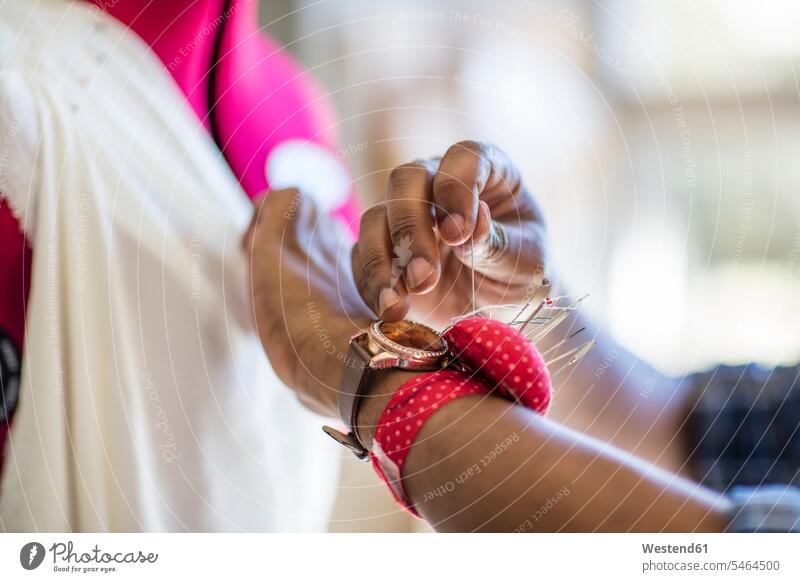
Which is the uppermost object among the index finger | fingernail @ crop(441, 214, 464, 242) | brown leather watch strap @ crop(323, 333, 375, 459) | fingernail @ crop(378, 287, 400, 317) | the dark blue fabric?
the index finger

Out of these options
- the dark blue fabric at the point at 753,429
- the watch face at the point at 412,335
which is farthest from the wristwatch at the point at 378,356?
the dark blue fabric at the point at 753,429

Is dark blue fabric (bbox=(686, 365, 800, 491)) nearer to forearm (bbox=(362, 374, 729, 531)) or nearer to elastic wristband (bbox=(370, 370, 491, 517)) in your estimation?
forearm (bbox=(362, 374, 729, 531))

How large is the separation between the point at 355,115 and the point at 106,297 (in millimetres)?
195

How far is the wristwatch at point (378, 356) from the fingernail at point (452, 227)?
5 cm

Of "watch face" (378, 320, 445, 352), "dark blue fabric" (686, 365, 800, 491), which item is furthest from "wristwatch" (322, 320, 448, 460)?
"dark blue fabric" (686, 365, 800, 491)

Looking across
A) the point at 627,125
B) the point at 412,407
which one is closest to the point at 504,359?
the point at 412,407

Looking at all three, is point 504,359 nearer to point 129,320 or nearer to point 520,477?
point 520,477

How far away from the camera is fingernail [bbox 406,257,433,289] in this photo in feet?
1.30

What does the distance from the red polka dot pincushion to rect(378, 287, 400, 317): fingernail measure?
5cm

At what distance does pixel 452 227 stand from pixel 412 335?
0.07 m

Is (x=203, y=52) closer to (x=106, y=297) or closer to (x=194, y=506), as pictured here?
(x=106, y=297)

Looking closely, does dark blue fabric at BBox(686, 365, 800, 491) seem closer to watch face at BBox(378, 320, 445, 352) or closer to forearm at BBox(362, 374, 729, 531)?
forearm at BBox(362, 374, 729, 531)

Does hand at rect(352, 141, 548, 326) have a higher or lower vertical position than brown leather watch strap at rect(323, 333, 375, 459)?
higher
